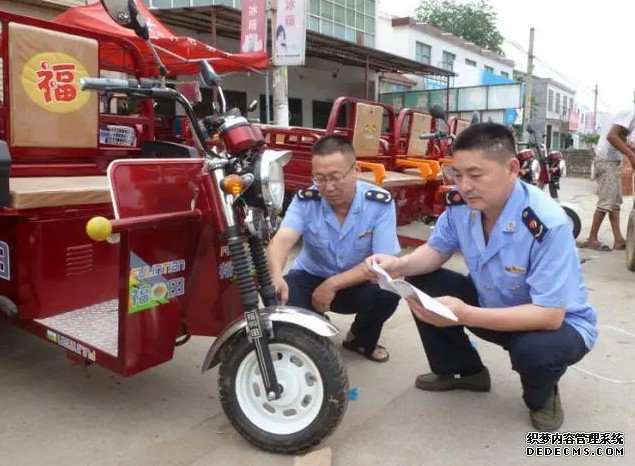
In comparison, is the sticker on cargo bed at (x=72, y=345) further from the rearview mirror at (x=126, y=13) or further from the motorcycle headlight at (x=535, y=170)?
the motorcycle headlight at (x=535, y=170)

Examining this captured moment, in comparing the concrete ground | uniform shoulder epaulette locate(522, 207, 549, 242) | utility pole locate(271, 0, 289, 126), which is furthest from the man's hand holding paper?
utility pole locate(271, 0, 289, 126)

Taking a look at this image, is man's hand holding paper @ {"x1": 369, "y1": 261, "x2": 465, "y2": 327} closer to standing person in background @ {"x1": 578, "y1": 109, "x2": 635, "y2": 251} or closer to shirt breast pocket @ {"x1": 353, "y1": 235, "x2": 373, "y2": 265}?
shirt breast pocket @ {"x1": 353, "y1": 235, "x2": 373, "y2": 265}

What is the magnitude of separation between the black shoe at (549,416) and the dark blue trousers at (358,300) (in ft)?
2.74

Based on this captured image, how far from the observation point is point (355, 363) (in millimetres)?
3016

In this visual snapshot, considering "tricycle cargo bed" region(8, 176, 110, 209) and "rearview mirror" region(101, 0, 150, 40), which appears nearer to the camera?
"rearview mirror" region(101, 0, 150, 40)

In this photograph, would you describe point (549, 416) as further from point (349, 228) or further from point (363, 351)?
point (349, 228)

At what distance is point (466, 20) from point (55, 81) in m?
42.1

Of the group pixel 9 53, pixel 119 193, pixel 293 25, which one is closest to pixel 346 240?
pixel 119 193

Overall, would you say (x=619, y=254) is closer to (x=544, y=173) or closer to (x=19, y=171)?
(x=544, y=173)

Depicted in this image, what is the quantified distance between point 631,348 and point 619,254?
3010 mm

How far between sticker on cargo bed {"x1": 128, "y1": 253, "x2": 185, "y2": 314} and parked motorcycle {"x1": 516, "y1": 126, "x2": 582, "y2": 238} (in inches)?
185

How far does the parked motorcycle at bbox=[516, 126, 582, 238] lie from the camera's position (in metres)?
6.04

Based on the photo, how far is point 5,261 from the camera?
8.11 ft

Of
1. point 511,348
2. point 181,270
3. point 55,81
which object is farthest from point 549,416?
point 55,81
